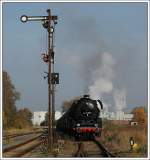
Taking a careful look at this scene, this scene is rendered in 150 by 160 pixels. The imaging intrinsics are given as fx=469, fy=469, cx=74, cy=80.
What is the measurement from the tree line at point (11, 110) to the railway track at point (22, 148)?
2.72 feet

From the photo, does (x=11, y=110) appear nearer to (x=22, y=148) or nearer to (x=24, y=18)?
(x=22, y=148)

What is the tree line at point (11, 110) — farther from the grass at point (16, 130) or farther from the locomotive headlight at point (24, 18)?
the locomotive headlight at point (24, 18)

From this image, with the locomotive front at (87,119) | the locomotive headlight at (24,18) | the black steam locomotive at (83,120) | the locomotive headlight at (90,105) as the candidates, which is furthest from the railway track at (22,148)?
the locomotive headlight at (24,18)

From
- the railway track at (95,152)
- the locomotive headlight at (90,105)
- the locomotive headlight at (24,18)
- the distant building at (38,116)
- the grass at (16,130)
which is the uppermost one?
the locomotive headlight at (24,18)

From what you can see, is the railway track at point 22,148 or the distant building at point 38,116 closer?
the railway track at point 22,148

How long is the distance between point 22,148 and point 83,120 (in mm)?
4844

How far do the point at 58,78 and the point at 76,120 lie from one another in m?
4.77

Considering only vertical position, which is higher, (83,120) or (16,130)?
(83,120)

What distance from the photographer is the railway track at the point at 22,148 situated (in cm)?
1800

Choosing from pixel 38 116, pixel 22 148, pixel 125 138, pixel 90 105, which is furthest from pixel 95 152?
pixel 90 105

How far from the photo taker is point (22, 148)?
19.2m

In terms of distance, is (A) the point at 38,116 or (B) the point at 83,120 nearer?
(A) the point at 38,116

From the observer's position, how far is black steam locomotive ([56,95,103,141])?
2194 cm

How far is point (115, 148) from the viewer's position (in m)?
18.9
